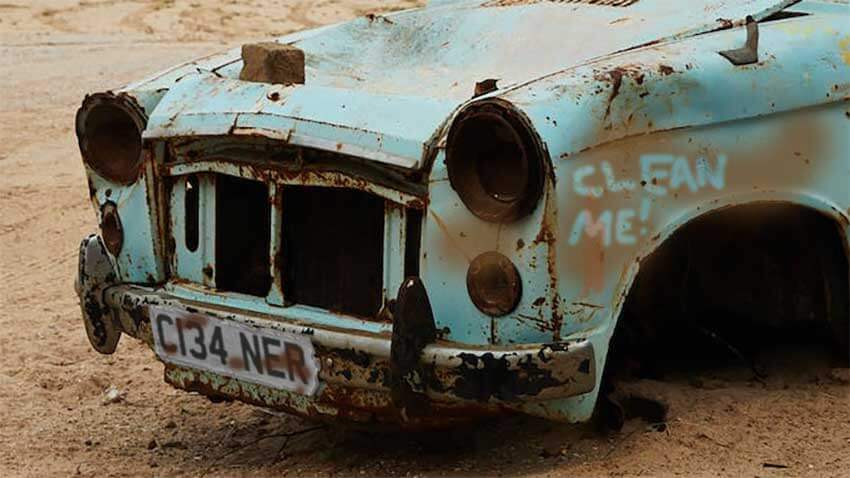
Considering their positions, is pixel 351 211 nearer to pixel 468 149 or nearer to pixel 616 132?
pixel 468 149

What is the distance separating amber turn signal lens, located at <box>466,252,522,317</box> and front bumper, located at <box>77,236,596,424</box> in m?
0.10

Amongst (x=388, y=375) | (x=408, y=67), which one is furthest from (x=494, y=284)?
(x=408, y=67)

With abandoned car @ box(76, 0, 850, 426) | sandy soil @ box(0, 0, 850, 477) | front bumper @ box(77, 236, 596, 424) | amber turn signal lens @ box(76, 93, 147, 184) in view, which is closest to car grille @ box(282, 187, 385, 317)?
abandoned car @ box(76, 0, 850, 426)

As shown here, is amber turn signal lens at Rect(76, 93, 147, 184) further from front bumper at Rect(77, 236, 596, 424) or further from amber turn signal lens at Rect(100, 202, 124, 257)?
front bumper at Rect(77, 236, 596, 424)

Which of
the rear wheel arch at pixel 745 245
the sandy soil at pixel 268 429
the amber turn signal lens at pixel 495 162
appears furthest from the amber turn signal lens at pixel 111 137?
the rear wheel arch at pixel 745 245

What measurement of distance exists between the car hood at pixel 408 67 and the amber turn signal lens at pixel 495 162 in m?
0.12

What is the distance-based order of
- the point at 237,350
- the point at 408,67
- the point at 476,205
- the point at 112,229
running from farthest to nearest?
the point at 408,67 < the point at 112,229 < the point at 237,350 < the point at 476,205

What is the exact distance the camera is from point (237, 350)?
4.21 m

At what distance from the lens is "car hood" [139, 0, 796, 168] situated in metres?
4.01

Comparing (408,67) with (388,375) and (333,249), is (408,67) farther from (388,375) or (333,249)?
(388,375)

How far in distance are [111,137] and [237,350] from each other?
88 cm

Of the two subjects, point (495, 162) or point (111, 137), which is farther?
point (111, 137)

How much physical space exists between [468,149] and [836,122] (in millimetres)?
1045

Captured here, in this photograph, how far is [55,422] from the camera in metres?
5.17
